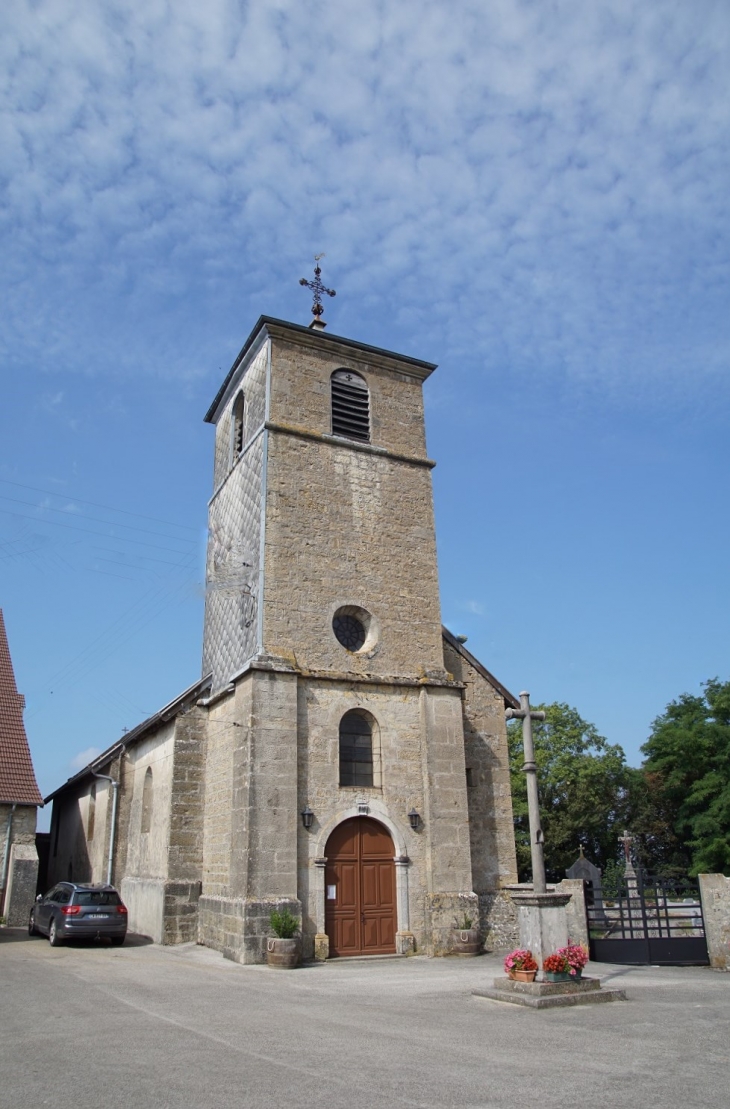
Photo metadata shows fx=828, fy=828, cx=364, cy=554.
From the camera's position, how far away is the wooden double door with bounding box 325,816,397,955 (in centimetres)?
1580

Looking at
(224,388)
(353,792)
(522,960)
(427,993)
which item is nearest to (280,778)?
(353,792)

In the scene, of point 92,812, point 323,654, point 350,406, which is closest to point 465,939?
point 323,654

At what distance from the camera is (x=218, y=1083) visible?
20.4ft

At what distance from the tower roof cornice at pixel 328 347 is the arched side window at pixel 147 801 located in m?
10.5

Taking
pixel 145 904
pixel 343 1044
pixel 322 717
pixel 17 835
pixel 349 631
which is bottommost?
pixel 343 1044

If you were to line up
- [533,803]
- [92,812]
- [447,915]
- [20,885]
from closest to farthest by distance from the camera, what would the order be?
[533,803]
[447,915]
[20,885]
[92,812]

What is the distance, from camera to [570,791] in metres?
42.8

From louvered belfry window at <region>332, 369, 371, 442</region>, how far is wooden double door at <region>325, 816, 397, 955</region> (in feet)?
29.5

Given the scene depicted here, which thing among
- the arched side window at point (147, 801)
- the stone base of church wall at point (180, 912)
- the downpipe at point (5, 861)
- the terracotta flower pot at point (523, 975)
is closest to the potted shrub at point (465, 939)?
the stone base of church wall at point (180, 912)

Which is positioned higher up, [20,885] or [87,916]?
[20,885]

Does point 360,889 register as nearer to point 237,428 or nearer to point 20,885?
point 20,885

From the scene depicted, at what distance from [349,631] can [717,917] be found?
8.81 meters

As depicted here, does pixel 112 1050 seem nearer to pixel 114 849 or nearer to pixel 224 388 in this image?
pixel 114 849

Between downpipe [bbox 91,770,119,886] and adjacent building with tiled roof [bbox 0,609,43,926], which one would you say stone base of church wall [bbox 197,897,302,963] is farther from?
adjacent building with tiled roof [bbox 0,609,43,926]
